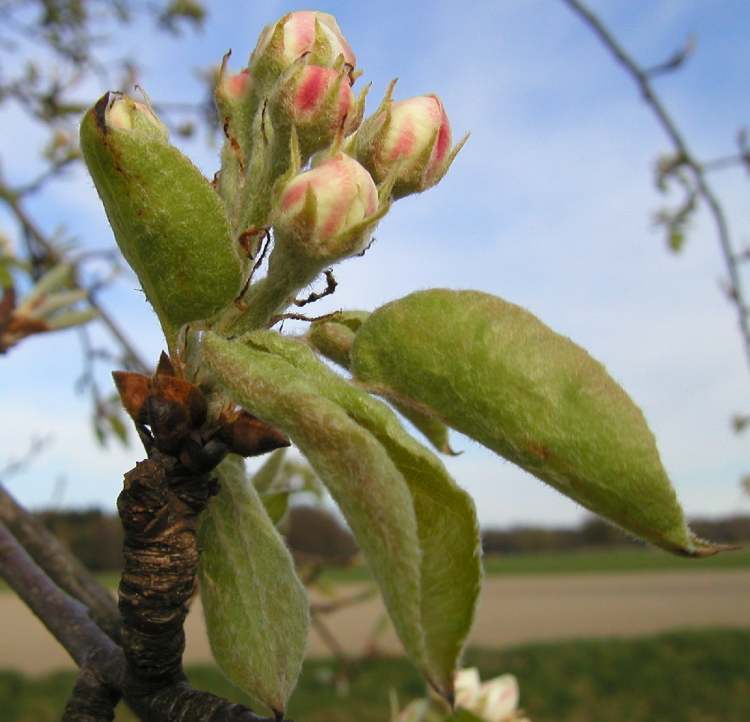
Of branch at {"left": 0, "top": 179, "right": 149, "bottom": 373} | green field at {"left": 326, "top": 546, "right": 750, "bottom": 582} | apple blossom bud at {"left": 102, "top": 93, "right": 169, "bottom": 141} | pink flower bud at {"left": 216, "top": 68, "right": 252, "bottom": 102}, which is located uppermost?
green field at {"left": 326, "top": 546, "right": 750, "bottom": 582}

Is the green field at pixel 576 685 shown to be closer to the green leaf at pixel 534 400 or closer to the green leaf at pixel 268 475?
the green leaf at pixel 268 475

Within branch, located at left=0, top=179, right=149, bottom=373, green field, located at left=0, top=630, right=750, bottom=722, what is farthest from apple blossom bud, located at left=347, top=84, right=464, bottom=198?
green field, located at left=0, top=630, right=750, bottom=722

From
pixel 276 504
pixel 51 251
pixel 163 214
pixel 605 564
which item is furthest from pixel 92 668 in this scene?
pixel 605 564

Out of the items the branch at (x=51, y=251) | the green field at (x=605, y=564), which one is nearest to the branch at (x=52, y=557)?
the branch at (x=51, y=251)

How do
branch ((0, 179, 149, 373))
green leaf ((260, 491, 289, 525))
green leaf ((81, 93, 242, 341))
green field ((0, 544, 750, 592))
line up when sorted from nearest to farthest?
green leaf ((81, 93, 242, 341)), green leaf ((260, 491, 289, 525)), branch ((0, 179, 149, 373)), green field ((0, 544, 750, 592))

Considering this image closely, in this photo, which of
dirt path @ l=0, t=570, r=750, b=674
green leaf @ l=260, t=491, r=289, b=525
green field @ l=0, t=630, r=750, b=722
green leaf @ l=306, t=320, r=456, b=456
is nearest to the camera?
green leaf @ l=306, t=320, r=456, b=456

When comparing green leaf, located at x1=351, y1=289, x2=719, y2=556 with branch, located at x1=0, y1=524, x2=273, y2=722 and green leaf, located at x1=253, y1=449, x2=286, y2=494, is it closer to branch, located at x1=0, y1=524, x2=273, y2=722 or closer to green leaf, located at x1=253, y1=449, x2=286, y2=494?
branch, located at x1=0, y1=524, x2=273, y2=722

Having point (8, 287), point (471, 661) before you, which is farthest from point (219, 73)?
point (471, 661)
